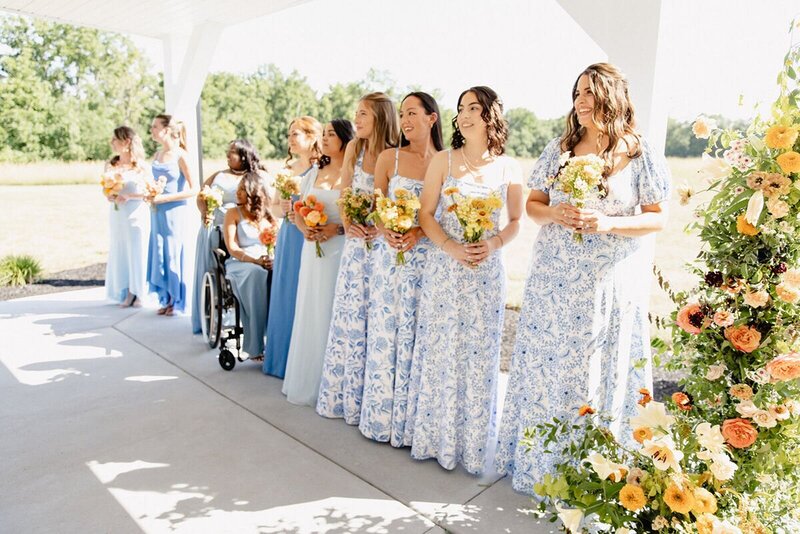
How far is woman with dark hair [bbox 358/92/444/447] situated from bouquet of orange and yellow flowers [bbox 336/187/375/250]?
0.13 m

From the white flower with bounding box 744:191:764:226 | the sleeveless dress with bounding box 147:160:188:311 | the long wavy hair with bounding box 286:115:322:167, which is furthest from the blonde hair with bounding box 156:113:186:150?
the white flower with bounding box 744:191:764:226

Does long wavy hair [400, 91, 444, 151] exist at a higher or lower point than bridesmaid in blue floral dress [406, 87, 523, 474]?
higher

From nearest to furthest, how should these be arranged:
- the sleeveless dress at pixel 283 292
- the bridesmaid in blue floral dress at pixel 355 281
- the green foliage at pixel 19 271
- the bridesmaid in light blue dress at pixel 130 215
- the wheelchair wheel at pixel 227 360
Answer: the bridesmaid in blue floral dress at pixel 355 281
the sleeveless dress at pixel 283 292
the wheelchair wheel at pixel 227 360
the bridesmaid in light blue dress at pixel 130 215
the green foliage at pixel 19 271

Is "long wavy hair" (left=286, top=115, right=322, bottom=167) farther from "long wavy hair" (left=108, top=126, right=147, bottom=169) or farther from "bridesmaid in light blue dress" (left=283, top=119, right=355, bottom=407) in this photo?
"long wavy hair" (left=108, top=126, right=147, bottom=169)

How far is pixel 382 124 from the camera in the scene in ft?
12.5

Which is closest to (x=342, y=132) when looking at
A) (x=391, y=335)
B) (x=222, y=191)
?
(x=391, y=335)

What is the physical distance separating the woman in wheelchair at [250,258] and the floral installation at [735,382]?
3436 millimetres

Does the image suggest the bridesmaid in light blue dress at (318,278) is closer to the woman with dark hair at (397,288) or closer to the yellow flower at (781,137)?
the woman with dark hair at (397,288)

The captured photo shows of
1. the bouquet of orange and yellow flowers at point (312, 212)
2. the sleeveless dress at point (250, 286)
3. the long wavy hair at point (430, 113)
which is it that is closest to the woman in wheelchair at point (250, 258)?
the sleeveless dress at point (250, 286)

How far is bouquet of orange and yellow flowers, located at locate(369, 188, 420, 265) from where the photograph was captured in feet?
10.7

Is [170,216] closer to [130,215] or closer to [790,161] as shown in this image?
[130,215]

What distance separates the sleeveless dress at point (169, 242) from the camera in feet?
20.7

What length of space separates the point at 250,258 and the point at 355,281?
1.50m

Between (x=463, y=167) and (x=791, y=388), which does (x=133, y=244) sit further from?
(x=791, y=388)
